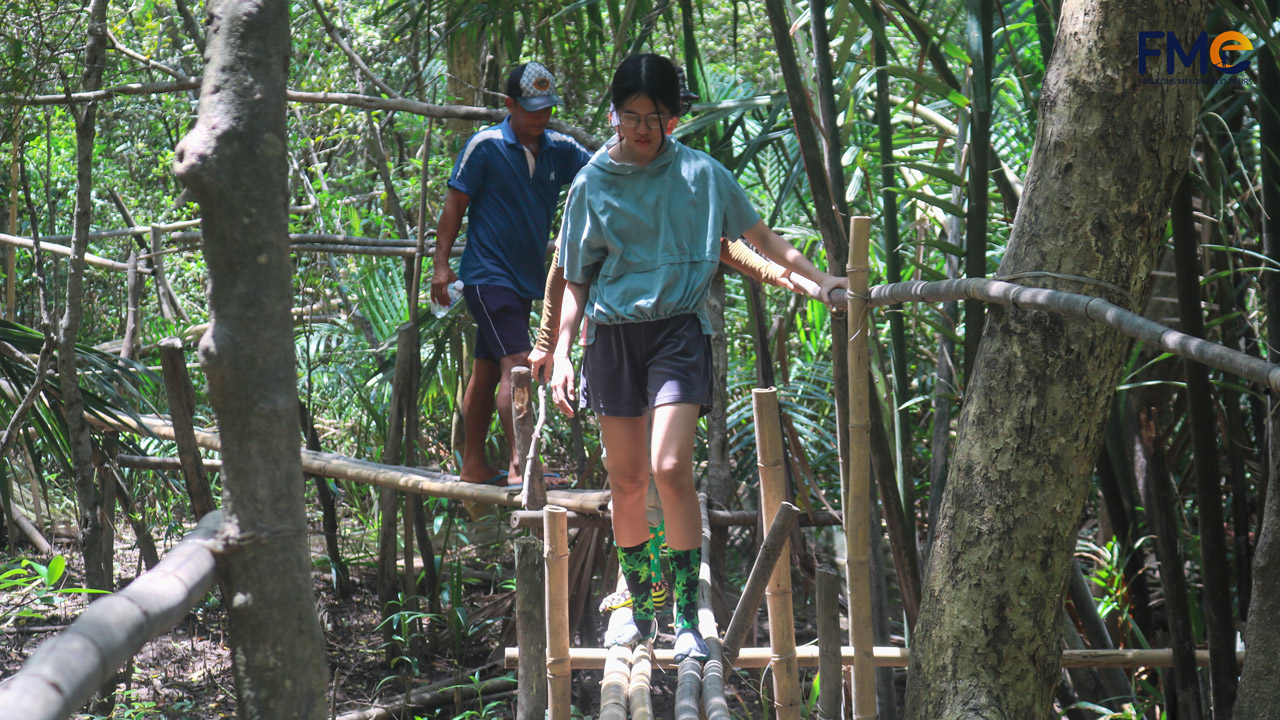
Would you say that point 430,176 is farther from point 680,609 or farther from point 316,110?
point 680,609

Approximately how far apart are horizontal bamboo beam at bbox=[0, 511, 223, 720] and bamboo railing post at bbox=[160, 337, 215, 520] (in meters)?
1.29

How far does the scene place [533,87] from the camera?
2896 millimetres

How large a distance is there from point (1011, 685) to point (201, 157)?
140 cm

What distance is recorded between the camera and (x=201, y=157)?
2.40ft

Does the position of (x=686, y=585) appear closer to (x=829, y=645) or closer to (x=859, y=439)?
(x=829, y=645)

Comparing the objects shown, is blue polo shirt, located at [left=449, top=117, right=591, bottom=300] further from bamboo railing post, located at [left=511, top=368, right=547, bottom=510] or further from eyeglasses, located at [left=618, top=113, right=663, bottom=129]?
eyeglasses, located at [left=618, top=113, right=663, bottom=129]

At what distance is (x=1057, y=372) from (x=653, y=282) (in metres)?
0.81

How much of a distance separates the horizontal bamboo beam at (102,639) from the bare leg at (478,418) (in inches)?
93.0

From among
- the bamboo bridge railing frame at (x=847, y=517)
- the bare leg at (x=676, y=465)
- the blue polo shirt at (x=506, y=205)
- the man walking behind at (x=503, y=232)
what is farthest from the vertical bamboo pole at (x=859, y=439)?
the blue polo shirt at (x=506, y=205)

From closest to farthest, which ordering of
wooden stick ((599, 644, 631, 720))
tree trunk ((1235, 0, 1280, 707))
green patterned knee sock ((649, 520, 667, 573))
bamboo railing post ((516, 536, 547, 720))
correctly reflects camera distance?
tree trunk ((1235, 0, 1280, 707)), bamboo railing post ((516, 536, 547, 720)), wooden stick ((599, 644, 631, 720)), green patterned knee sock ((649, 520, 667, 573))

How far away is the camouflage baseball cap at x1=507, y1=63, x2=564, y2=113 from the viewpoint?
2887 mm

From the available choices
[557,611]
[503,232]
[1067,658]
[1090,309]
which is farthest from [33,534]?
[1090,309]

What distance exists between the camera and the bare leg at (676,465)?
1979 mm

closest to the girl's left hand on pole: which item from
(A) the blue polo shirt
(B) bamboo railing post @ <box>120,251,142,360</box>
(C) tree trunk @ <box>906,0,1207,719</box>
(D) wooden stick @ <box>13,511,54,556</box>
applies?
(C) tree trunk @ <box>906,0,1207,719</box>
